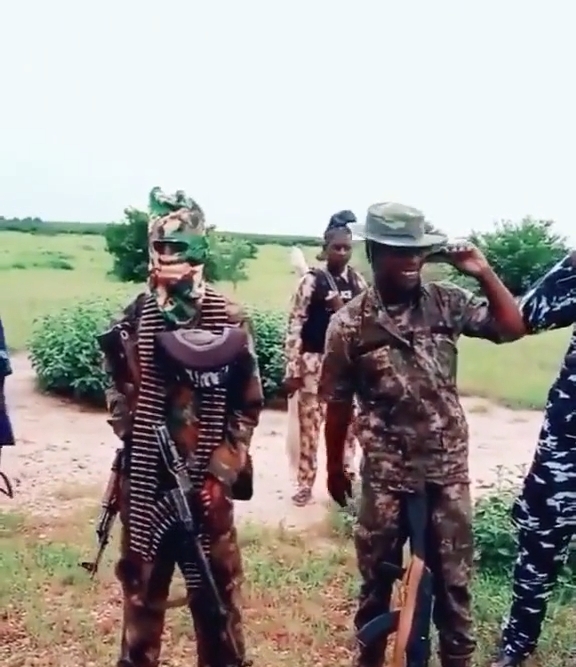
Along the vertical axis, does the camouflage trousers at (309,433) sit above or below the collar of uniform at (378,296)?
below

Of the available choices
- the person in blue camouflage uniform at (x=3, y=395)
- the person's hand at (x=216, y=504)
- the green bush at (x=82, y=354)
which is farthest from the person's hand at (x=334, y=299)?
the green bush at (x=82, y=354)

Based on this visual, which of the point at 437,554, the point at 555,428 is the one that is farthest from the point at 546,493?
the point at 437,554

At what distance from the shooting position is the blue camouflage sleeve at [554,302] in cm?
340

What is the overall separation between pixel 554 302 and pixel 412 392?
0.62 metres

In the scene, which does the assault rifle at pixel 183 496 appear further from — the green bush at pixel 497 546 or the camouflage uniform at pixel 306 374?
the camouflage uniform at pixel 306 374

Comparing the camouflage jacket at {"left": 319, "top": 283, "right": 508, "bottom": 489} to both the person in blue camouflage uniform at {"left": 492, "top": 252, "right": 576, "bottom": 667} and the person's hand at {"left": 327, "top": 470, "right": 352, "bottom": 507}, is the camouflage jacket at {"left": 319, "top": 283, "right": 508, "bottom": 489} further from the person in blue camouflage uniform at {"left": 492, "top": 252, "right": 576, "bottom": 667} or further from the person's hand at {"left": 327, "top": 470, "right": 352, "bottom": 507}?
the person in blue camouflage uniform at {"left": 492, "top": 252, "right": 576, "bottom": 667}

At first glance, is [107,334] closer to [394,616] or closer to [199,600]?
[199,600]

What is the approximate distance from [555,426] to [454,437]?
1.79 ft

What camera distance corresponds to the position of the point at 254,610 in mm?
4469

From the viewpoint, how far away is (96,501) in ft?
21.0

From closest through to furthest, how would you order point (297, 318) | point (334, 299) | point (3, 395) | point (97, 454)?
point (3, 395) < point (334, 299) < point (297, 318) < point (97, 454)

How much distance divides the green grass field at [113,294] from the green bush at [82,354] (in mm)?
564

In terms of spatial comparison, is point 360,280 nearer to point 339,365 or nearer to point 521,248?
point 339,365

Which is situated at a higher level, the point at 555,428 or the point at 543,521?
the point at 555,428
